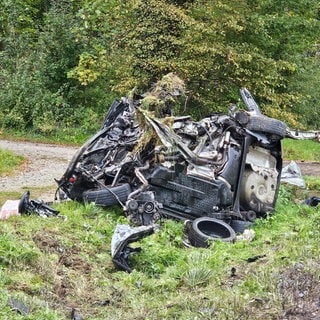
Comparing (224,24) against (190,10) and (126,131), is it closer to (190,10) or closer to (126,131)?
(190,10)

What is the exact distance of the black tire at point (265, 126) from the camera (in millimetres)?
9727

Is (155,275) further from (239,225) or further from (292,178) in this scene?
(292,178)

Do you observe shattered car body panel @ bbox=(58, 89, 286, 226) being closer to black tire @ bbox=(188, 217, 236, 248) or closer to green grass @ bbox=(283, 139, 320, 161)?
black tire @ bbox=(188, 217, 236, 248)

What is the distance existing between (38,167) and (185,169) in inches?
257

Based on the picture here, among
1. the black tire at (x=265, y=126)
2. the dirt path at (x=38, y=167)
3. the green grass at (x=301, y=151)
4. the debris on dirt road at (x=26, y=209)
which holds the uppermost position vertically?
the black tire at (x=265, y=126)

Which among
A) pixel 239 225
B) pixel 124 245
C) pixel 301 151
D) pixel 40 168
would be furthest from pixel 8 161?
pixel 301 151

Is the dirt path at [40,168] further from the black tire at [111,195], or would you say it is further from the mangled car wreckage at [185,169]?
the black tire at [111,195]

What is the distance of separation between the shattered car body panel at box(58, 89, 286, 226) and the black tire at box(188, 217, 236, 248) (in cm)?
42

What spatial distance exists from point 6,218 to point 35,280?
2781 mm

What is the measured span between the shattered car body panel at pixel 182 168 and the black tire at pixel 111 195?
0.01 meters

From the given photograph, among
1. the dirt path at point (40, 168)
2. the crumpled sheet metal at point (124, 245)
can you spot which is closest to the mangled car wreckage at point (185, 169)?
the crumpled sheet metal at point (124, 245)

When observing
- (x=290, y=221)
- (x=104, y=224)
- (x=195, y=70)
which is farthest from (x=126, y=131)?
(x=195, y=70)

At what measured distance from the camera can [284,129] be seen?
996 centimetres

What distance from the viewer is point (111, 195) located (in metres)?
9.16
